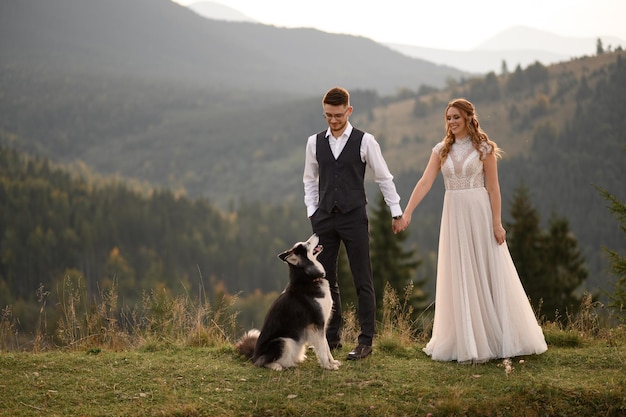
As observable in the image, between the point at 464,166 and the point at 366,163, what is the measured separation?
962 millimetres

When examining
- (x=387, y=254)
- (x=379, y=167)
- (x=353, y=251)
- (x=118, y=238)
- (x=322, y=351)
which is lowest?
(x=118, y=238)

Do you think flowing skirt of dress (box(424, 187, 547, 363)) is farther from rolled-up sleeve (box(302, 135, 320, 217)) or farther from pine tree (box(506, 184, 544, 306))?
pine tree (box(506, 184, 544, 306))

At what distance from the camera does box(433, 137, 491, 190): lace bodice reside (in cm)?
659

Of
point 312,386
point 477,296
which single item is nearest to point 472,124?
point 477,296

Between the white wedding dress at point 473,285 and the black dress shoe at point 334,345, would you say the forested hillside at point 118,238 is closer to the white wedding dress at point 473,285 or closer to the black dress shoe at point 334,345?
the black dress shoe at point 334,345

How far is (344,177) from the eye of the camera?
6449 millimetres

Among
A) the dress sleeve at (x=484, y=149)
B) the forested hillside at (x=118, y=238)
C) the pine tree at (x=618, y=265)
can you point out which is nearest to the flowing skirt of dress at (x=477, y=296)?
the dress sleeve at (x=484, y=149)

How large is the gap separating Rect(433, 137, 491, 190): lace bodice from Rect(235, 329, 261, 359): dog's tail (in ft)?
8.05

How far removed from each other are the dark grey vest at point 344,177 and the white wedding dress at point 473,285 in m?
0.91

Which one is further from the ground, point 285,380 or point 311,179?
point 311,179

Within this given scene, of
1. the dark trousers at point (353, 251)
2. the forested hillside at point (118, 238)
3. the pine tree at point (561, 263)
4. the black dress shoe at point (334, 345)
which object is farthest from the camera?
the forested hillside at point (118, 238)

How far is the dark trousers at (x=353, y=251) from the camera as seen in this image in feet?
21.4

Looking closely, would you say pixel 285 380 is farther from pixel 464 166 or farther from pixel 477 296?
pixel 464 166

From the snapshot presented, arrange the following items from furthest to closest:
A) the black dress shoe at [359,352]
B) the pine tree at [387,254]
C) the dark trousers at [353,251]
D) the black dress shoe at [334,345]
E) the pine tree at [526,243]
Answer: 1. the pine tree at [387,254]
2. the pine tree at [526,243]
3. the black dress shoe at [334,345]
4. the black dress shoe at [359,352]
5. the dark trousers at [353,251]
